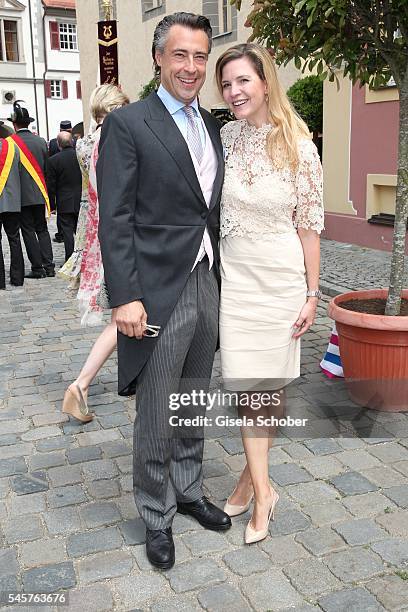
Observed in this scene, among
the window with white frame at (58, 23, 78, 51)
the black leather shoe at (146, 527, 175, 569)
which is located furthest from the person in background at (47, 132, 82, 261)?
the window with white frame at (58, 23, 78, 51)

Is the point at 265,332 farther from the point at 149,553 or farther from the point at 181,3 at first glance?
the point at 181,3

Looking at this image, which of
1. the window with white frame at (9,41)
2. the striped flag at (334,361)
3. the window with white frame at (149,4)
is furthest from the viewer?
the window with white frame at (9,41)

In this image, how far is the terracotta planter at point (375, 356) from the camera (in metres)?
3.88

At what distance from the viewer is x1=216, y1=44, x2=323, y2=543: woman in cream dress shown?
8.54ft

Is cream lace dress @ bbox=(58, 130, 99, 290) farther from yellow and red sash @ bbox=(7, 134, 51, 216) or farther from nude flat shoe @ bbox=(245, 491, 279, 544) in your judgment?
yellow and red sash @ bbox=(7, 134, 51, 216)

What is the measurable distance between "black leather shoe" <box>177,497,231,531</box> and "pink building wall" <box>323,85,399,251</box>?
22.6 ft

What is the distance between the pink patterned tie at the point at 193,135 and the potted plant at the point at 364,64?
1.47 m

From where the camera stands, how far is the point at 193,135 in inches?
102

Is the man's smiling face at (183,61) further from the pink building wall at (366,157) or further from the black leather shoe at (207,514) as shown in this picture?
the pink building wall at (366,157)

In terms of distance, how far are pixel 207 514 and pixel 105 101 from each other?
2.31 metres

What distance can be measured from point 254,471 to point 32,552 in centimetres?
95

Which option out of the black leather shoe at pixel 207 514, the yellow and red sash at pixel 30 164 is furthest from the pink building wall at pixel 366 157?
the black leather shoe at pixel 207 514

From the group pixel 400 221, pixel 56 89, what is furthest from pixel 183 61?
pixel 56 89

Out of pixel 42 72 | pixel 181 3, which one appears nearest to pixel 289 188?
pixel 181 3
